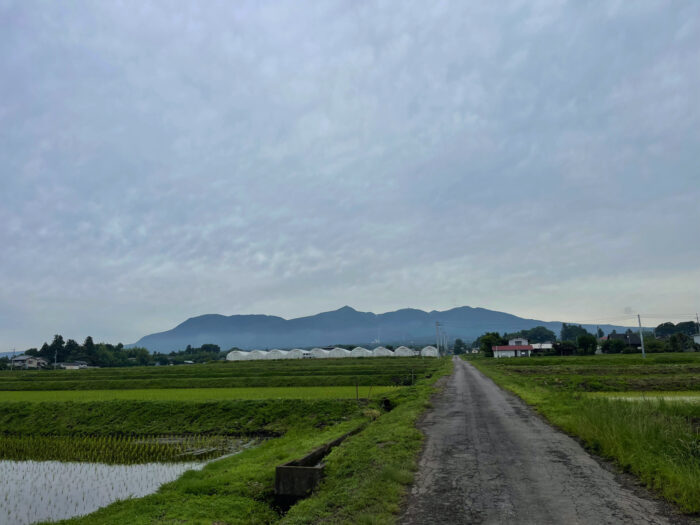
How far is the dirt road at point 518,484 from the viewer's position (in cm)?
736

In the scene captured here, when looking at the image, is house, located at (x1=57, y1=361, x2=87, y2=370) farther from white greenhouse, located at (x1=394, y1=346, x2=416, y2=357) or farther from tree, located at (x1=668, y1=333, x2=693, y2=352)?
tree, located at (x1=668, y1=333, x2=693, y2=352)

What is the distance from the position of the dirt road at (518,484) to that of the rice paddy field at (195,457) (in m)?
0.72

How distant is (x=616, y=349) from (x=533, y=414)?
102641mm

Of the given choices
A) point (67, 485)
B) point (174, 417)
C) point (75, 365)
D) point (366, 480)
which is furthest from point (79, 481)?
point (75, 365)

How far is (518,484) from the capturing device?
9086 millimetres

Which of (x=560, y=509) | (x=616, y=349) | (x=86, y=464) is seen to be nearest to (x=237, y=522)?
(x=560, y=509)

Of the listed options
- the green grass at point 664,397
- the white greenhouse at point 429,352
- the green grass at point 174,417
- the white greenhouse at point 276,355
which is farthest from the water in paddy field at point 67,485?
the white greenhouse at point 429,352

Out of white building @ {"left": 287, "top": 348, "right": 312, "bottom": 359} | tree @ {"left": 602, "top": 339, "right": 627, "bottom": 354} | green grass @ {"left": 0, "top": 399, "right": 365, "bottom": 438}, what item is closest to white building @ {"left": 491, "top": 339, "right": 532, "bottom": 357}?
tree @ {"left": 602, "top": 339, "right": 627, "bottom": 354}

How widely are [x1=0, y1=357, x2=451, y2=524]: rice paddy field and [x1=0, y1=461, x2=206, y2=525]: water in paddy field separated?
0.14 ft

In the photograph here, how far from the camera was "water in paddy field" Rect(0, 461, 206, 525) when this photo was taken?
12.2m

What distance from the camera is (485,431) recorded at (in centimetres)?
1525

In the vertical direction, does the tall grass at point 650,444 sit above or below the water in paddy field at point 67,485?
above

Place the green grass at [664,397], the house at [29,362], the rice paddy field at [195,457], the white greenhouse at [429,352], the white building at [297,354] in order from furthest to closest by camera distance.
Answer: the white greenhouse at [429,352] < the white building at [297,354] < the house at [29,362] < the green grass at [664,397] < the rice paddy field at [195,457]

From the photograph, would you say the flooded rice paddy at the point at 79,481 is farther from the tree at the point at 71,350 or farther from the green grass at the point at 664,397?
the tree at the point at 71,350
